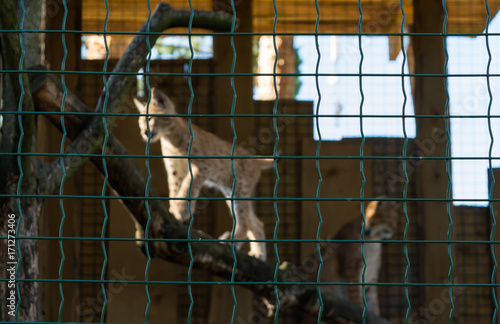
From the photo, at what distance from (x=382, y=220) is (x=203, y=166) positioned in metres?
1.64

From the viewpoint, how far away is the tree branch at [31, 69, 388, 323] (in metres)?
3.71

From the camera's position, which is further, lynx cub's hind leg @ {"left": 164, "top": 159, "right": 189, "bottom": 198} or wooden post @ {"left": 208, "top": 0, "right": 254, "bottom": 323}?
wooden post @ {"left": 208, "top": 0, "right": 254, "bottom": 323}

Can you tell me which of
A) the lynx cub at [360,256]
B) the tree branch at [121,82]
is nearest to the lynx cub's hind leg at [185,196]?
the tree branch at [121,82]

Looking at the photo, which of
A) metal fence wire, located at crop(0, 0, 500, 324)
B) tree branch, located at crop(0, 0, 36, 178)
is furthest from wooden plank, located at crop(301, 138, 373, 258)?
tree branch, located at crop(0, 0, 36, 178)

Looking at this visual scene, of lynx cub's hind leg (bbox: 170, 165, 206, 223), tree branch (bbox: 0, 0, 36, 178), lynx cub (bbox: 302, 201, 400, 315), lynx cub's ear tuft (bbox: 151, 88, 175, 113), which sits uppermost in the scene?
lynx cub's ear tuft (bbox: 151, 88, 175, 113)

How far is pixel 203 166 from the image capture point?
213 inches

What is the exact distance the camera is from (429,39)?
5871mm

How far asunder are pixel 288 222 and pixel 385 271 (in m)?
1.05

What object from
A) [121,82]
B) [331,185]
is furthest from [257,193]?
[121,82]

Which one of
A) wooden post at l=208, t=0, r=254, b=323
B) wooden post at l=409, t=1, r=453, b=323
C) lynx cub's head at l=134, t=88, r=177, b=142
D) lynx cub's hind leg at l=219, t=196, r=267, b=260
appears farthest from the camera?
wooden post at l=409, t=1, r=453, b=323

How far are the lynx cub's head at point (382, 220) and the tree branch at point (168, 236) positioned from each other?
1.35 meters

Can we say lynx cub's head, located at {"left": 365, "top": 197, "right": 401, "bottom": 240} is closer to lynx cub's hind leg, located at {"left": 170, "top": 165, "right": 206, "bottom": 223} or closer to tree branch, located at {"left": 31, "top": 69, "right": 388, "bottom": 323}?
tree branch, located at {"left": 31, "top": 69, "right": 388, "bottom": 323}

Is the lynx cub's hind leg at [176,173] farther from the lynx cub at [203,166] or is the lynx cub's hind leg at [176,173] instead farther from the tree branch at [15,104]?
the tree branch at [15,104]

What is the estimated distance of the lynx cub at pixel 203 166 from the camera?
5285mm
